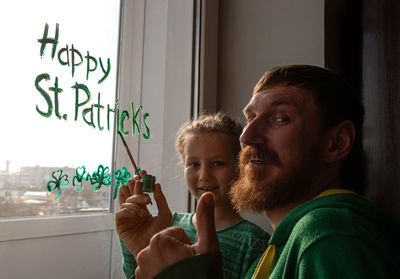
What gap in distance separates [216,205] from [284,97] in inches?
19.3

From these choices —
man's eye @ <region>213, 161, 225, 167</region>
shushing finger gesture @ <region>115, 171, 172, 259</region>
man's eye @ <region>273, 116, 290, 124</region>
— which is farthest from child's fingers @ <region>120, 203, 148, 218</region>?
man's eye @ <region>273, 116, 290, 124</region>

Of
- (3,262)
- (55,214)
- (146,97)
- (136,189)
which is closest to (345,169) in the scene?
(136,189)

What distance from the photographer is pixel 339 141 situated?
70cm

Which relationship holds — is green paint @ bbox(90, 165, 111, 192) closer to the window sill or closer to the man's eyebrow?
the window sill

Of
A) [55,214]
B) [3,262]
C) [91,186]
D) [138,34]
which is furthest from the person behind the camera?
[138,34]

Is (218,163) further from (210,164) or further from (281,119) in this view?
(281,119)

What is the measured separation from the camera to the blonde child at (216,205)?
3.12 feet

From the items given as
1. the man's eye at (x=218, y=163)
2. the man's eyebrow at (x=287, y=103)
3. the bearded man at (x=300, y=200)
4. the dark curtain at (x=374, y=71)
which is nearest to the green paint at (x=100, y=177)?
the man's eye at (x=218, y=163)

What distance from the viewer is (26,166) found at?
85cm

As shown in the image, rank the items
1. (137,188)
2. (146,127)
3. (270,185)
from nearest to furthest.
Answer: (270,185) → (137,188) → (146,127)

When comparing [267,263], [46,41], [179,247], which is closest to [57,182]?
[46,41]

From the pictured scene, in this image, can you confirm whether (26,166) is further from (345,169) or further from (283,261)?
(345,169)

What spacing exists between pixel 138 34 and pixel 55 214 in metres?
0.73

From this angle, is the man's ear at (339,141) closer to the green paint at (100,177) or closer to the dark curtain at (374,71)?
the dark curtain at (374,71)
